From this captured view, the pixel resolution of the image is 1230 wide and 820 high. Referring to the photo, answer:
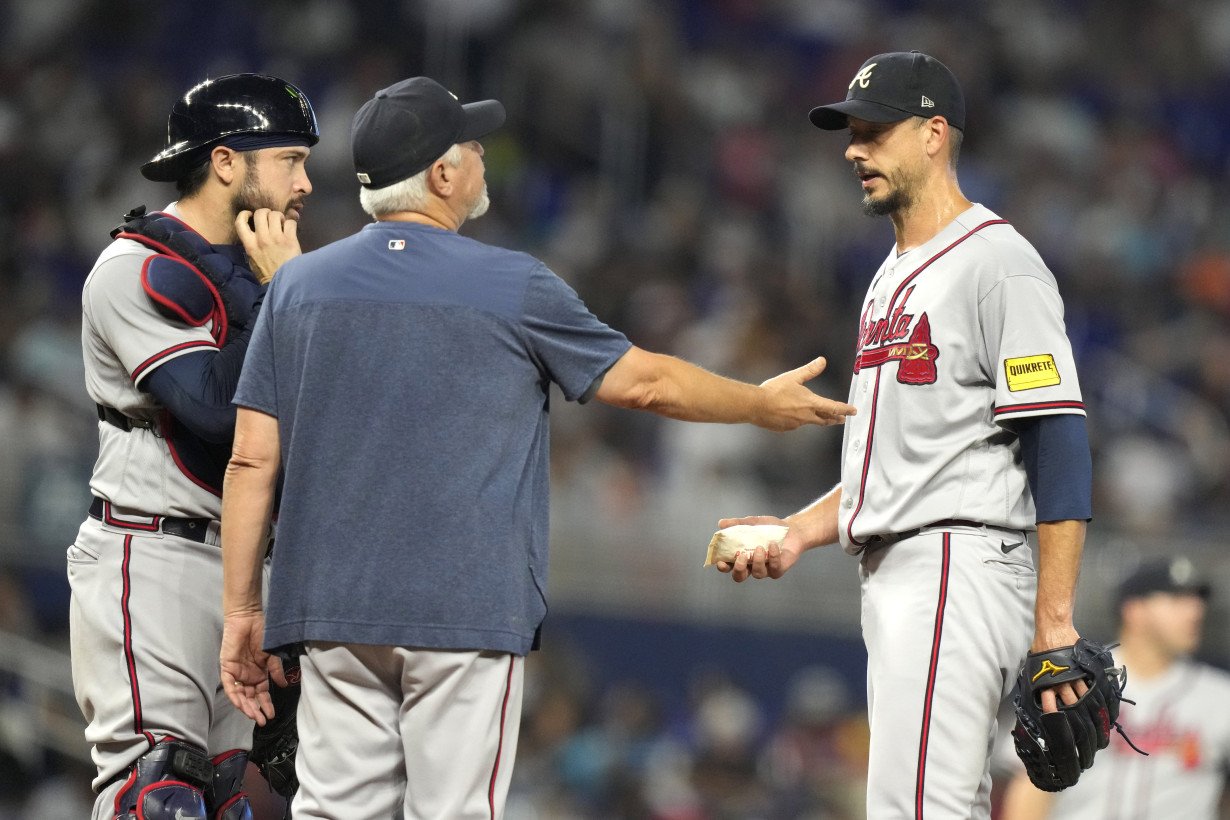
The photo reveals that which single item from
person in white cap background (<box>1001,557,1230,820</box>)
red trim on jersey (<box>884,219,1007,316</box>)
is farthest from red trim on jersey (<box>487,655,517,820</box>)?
person in white cap background (<box>1001,557,1230,820</box>)

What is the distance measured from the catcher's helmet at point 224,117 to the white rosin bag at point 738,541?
1.52 m

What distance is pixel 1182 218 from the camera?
480 inches

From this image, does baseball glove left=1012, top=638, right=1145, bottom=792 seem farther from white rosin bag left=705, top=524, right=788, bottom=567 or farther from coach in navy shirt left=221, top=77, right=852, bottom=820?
coach in navy shirt left=221, top=77, right=852, bottom=820

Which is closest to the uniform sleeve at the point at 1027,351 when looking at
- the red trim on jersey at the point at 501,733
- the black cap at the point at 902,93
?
the black cap at the point at 902,93

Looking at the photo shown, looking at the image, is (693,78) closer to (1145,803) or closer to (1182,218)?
(1182,218)

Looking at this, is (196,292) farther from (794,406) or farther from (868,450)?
(868,450)

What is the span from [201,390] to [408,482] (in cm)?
73

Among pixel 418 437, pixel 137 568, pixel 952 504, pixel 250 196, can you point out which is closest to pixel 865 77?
pixel 952 504

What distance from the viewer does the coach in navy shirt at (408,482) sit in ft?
11.6

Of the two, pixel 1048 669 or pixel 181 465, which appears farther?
pixel 181 465

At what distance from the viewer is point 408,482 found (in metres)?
3.53

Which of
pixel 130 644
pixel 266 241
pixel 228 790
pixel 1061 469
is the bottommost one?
pixel 228 790

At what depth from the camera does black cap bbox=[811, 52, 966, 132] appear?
404 cm

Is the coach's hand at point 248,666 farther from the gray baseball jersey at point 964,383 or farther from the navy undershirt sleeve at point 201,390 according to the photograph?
the gray baseball jersey at point 964,383
